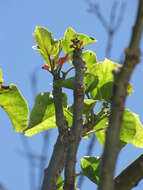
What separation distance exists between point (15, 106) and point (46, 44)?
4.9 inches

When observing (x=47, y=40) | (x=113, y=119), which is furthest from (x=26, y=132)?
(x=113, y=119)

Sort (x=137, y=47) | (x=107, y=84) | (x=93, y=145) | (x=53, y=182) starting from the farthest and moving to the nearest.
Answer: (x=93, y=145)
(x=107, y=84)
(x=53, y=182)
(x=137, y=47)

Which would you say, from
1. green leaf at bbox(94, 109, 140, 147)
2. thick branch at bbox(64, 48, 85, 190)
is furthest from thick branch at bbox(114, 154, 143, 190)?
green leaf at bbox(94, 109, 140, 147)

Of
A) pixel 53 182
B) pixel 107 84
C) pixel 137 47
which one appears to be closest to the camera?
pixel 137 47

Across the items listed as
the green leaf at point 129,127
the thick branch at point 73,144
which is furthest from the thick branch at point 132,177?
the green leaf at point 129,127

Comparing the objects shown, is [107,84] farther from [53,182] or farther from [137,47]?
[137,47]

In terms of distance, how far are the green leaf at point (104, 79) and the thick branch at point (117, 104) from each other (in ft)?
1.24

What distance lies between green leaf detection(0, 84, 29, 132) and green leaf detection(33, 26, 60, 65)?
0.26ft

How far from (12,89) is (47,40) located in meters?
0.11

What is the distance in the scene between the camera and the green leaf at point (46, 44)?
2.72 feet

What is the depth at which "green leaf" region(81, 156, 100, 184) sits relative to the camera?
2.64ft

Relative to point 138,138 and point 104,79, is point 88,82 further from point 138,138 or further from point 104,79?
point 138,138

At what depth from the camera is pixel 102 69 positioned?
77 cm

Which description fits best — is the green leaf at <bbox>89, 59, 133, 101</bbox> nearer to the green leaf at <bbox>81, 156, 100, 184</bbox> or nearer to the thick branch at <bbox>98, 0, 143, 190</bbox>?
the green leaf at <bbox>81, 156, 100, 184</bbox>
